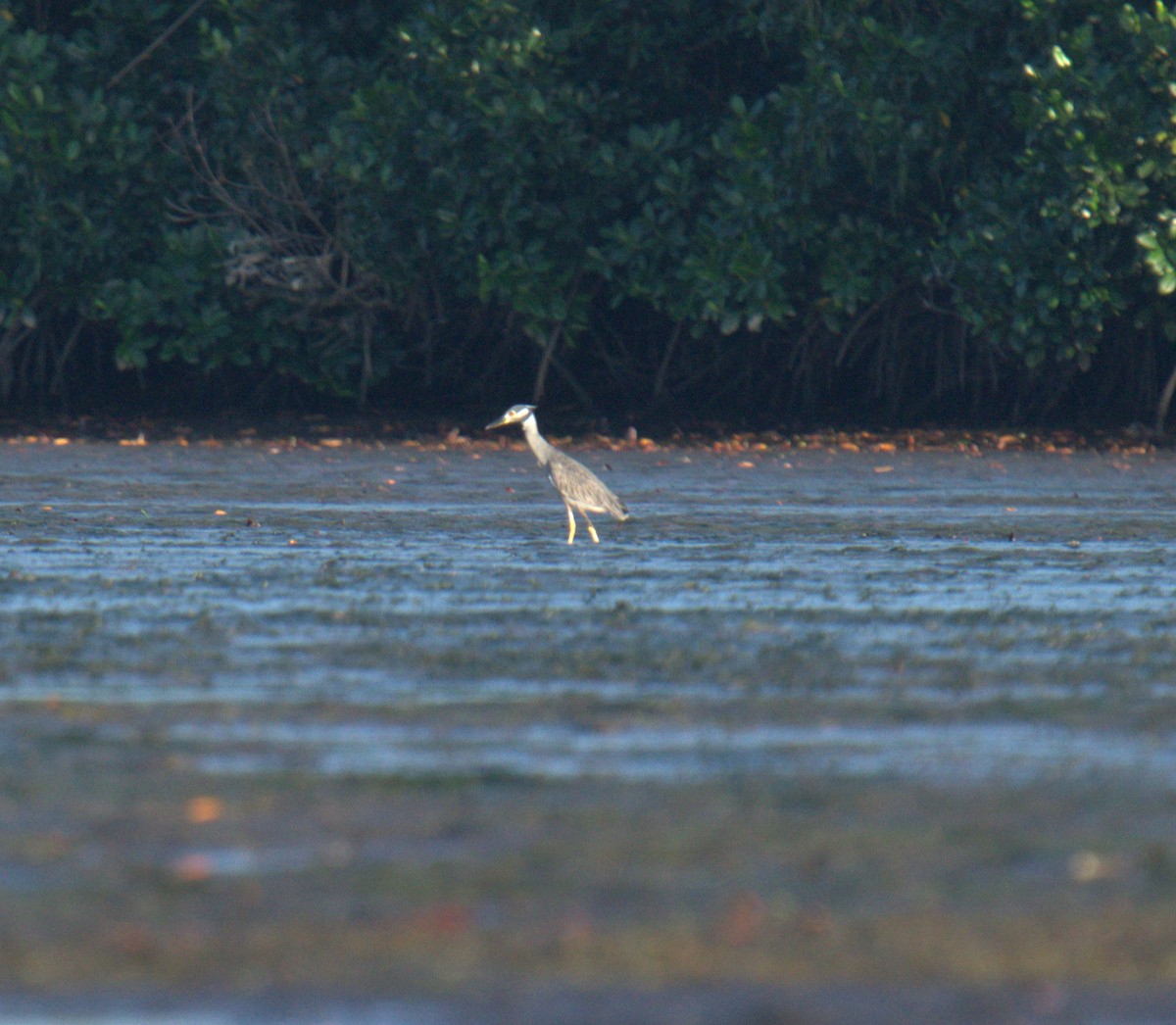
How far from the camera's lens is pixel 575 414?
23906 millimetres

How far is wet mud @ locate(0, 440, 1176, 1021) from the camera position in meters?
4.06

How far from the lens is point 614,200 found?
21.7 meters

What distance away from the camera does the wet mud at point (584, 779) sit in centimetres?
406

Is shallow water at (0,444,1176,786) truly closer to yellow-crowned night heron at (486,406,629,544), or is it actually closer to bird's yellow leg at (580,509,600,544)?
bird's yellow leg at (580,509,600,544)

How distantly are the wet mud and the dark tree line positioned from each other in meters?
8.11

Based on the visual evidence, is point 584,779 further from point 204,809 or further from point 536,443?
point 536,443

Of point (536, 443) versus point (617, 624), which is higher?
point (536, 443)

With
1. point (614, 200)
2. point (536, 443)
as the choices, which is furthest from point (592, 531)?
point (614, 200)

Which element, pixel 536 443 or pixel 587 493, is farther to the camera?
pixel 536 443

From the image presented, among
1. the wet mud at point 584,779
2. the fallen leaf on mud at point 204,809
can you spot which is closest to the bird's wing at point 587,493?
the wet mud at point 584,779

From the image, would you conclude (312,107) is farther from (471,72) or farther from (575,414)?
(575,414)

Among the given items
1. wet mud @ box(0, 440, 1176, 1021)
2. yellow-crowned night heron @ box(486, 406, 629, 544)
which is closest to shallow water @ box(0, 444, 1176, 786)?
wet mud @ box(0, 440, 1176, 1021)

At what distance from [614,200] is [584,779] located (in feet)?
53.6

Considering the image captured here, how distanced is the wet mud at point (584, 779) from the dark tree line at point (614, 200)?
8.11m
